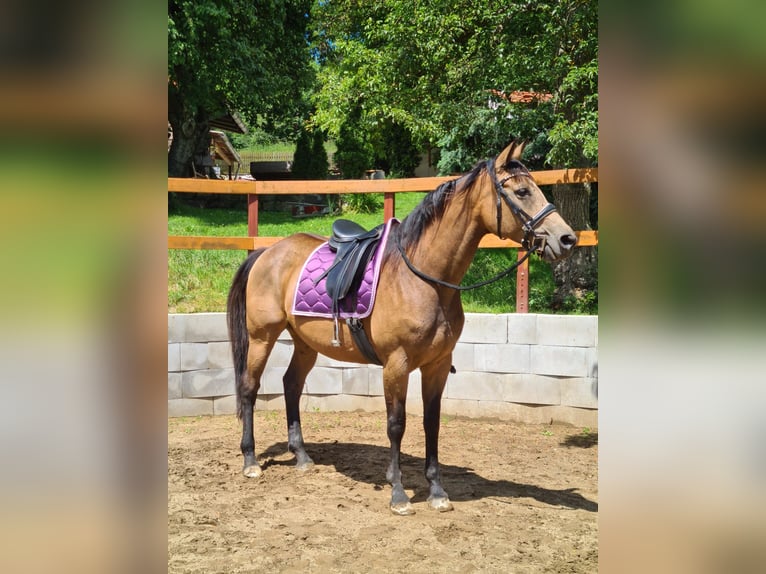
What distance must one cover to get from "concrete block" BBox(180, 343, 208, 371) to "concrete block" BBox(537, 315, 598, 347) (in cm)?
316

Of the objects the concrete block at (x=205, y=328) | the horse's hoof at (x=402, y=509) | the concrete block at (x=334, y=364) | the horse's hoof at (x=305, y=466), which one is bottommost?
the horse's hoof at (x=305, y=466)

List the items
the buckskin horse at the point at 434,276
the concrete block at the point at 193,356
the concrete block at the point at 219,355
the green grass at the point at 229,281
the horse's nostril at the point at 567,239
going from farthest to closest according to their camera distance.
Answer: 1. the green grass at the point at 229,281
2. the concrete block at the point at 219,355
3. the concrete block at the point at 193,356
4. the buckskin horse at the point at 434,276
5. the horse's nostril at the point at 567,239

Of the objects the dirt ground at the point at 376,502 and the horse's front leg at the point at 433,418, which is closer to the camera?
the dirt ground at the point at 376,502

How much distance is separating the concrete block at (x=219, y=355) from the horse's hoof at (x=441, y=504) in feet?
9.25

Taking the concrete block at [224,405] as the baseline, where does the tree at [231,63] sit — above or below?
above

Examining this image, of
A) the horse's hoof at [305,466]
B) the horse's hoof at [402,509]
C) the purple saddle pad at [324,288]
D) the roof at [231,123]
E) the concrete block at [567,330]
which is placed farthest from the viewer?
the roof at [231,123]

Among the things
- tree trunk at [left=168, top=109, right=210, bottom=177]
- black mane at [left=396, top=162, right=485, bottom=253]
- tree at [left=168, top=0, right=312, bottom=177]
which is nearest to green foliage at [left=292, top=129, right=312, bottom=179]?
tree at [left=168, top=0, right=312, bottom=177]

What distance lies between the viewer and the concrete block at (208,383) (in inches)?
228

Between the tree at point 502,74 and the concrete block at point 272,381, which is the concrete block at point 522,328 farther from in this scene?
the concrete block at point 272,381

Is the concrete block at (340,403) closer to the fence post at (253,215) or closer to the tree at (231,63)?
the fence post at (253,215)
